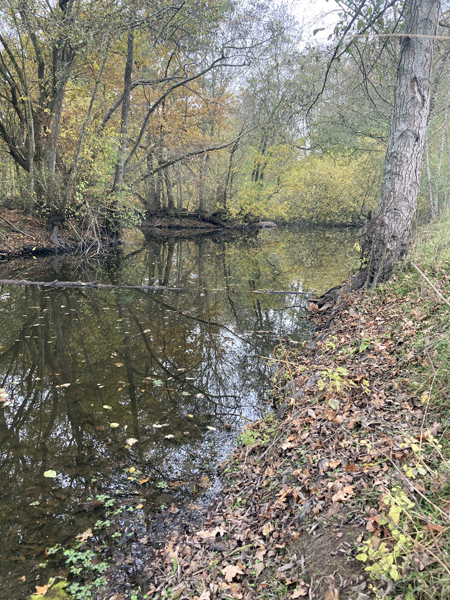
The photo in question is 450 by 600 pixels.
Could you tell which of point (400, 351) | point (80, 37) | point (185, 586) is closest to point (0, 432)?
point (185, 586)

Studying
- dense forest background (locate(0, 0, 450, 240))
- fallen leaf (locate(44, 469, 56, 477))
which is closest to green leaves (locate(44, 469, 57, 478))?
fallen leaf (locate(44, 469, 56, 477))

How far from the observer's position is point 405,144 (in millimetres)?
6383

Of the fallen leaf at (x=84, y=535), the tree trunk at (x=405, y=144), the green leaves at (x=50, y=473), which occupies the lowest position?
the fallen leaf at (x=84, y=535)

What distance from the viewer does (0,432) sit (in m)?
4.38

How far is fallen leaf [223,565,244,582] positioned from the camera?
2.30 metres

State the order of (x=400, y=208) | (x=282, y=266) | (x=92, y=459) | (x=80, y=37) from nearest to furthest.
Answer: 1. (x=92, y=459)
2. (x=400, y=208)
3. (x=80, y=37)
4. (x=282, y=266)

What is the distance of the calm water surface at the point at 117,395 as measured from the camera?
3.39 m

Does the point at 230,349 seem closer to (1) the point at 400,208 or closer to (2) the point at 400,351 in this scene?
(2) the point at 400,351

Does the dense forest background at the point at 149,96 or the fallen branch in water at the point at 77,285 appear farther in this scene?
the fallen branch in water at the point at 77,285

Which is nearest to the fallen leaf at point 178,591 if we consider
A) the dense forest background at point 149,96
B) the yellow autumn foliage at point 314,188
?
the dense forest background at point 149,96

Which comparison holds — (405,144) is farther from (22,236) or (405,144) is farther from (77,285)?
(22,236)

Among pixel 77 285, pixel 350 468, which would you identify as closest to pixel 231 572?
pixel 350 468

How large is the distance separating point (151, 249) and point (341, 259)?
10.5 m

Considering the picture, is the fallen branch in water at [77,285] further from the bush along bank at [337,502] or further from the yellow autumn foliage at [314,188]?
the yellow autumn foliage at [314,188]
